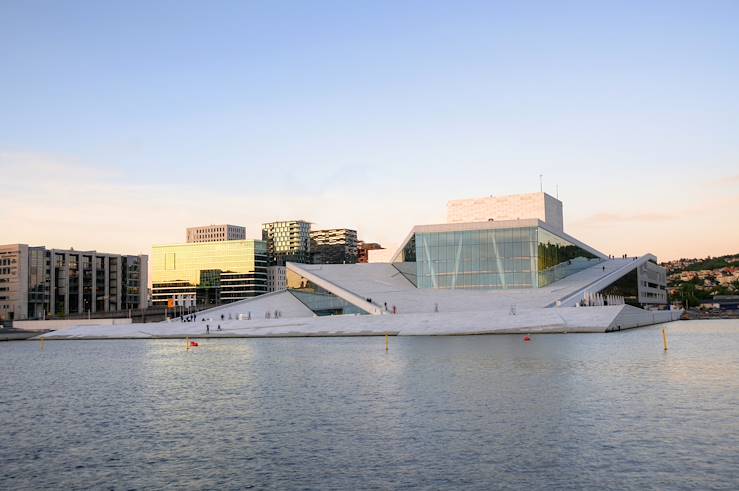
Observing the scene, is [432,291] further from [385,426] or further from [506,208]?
[385,426]

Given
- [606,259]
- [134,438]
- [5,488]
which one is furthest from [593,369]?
[606,259]

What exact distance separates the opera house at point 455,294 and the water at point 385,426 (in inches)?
1297

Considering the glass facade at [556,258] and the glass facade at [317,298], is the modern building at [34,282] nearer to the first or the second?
the glass facade at [317,298]

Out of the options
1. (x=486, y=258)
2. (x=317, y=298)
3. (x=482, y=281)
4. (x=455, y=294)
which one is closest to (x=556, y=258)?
(x=486, y=258)

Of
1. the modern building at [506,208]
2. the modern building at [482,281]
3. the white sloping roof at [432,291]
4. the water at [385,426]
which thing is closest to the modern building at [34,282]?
the modern building at [506,208]

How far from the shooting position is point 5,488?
16.2 m

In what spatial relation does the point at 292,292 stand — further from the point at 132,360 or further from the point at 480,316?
the point at 132,360

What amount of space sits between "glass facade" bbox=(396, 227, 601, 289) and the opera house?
0.12 metres

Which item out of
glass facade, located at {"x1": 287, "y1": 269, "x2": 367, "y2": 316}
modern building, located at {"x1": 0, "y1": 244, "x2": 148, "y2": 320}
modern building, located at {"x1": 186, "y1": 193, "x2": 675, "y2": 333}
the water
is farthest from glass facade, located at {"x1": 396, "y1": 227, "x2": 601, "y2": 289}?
modern building, located at {"x1": 0, "y1": 244, "x2": 148, "y2": 320}

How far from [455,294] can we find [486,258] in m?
6.72

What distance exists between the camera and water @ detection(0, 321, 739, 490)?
16.6 metres

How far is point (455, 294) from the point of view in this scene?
3602 inches

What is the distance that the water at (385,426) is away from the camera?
16625 mm

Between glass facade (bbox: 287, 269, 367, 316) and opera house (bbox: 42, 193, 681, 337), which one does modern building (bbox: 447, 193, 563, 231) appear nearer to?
opera house (bbox: 42, 193, 681, 337)
